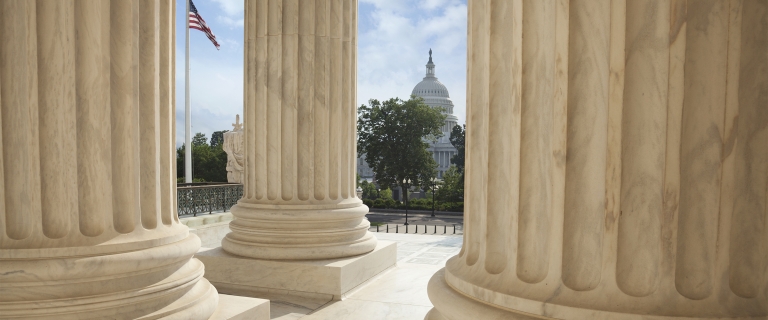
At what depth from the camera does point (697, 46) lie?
880cm

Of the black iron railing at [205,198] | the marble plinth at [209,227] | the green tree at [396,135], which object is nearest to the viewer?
the marble plinth at [209,227]

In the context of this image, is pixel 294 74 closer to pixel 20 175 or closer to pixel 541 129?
pixel 20 175

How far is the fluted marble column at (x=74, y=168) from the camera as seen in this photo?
12.2 m

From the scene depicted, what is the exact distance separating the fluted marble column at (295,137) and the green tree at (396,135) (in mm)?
145003

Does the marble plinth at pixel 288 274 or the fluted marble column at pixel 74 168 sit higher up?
the fluted marble column at pixel 74 168

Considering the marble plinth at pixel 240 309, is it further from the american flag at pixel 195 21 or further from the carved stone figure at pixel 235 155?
the american flag at pixel 195 21

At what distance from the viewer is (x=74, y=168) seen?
12.6 m

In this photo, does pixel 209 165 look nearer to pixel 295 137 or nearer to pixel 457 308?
pixel 295 137

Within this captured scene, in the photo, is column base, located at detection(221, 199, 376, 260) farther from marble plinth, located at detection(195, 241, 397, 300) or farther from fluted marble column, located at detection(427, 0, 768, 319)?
fluted marble column, located at detection(427, 0, 768, 319)

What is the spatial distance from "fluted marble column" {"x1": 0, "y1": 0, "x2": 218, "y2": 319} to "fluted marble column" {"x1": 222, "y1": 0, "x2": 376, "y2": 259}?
12.7 metres

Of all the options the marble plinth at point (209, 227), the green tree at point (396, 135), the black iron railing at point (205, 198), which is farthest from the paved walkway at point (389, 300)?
the green tree at point (396, 135)

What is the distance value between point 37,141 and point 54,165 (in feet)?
2.17

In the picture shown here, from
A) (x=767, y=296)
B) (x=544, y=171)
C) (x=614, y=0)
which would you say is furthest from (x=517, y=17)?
(x=767, y=296)

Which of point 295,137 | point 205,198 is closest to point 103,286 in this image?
point 295,137
